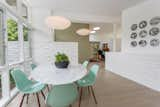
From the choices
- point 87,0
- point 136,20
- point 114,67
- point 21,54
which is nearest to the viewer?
point 21,54

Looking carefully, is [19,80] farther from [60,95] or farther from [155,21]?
[155,21]

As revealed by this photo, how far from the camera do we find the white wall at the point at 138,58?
3.52m

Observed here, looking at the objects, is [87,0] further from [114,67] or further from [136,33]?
[114,67]

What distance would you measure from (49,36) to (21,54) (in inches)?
67.9

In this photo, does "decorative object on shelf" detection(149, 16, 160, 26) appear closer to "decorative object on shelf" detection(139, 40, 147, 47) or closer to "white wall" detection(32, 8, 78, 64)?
"decorative object on shelf" detection(139, 40, 147, 47)

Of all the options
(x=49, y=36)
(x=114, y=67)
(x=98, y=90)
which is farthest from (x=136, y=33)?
(x=49, y=36)

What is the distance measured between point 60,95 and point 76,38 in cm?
746

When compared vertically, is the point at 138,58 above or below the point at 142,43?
below

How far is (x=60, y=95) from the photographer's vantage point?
1.66 m

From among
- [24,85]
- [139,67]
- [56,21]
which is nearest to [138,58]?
[139,67]

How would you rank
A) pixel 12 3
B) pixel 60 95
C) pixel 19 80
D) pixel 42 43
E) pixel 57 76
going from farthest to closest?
1. pixel 42 43
2. pixel 12 3
3. pixel 19 80
4. pixel 57 76
5. pixel 60 95

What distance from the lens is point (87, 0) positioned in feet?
14.2

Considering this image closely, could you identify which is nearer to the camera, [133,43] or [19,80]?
[19,80]

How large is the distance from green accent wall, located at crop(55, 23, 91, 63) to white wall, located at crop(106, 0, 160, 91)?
300cm
